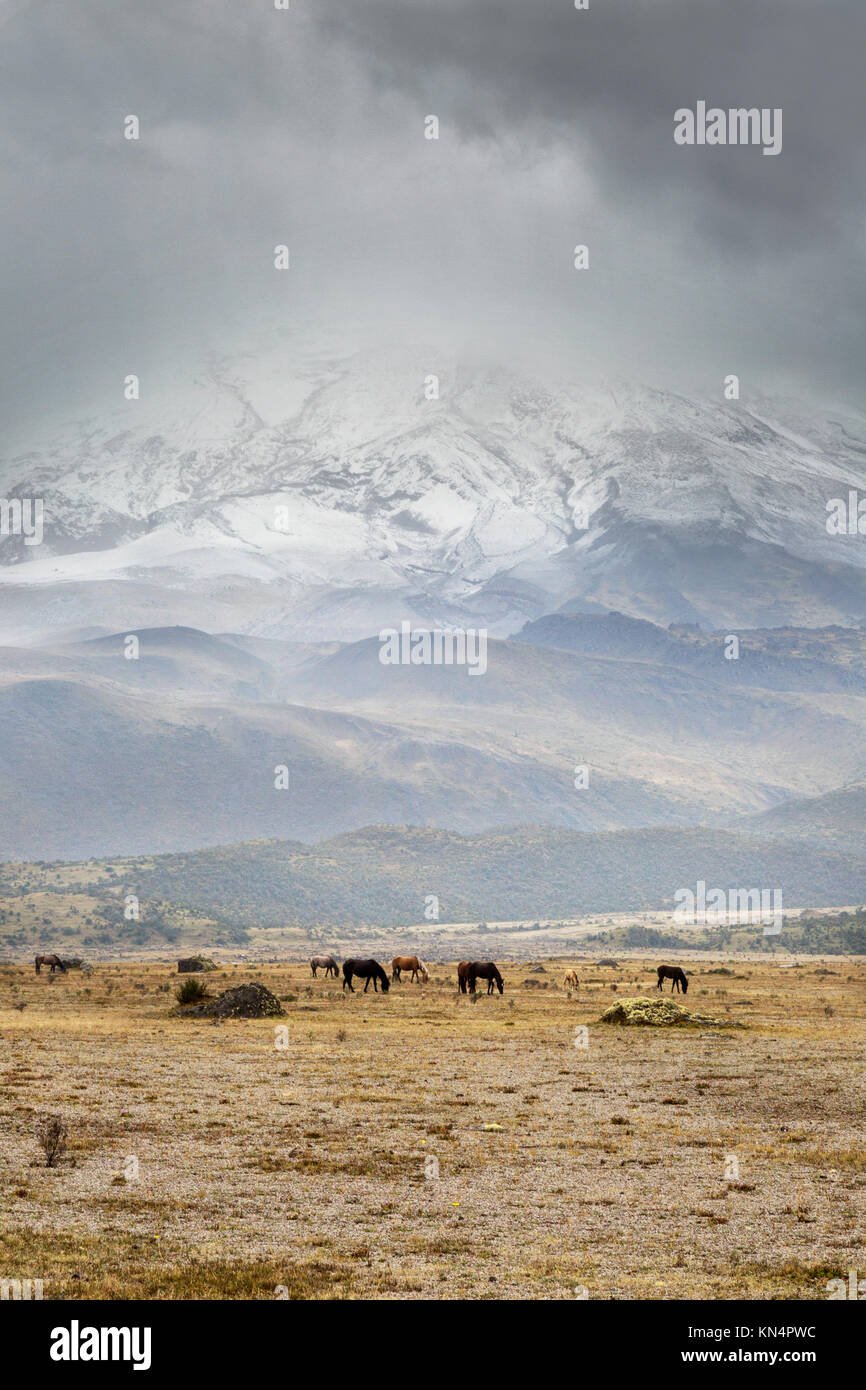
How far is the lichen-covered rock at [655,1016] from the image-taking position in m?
50.7

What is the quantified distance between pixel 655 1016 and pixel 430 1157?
28.7 meters

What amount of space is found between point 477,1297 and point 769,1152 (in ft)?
37.6

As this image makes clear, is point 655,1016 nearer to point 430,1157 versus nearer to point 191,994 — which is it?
point 191,994

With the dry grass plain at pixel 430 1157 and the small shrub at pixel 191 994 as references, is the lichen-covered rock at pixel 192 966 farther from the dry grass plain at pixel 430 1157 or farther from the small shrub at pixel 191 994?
the dry grass plain at pixel 430 1157

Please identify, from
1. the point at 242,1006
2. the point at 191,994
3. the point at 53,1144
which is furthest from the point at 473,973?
the point at 53,1144

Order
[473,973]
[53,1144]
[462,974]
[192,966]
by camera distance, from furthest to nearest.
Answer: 1. [192,966]
2. [473,973]
3. [462,974]
4. [53,1144]

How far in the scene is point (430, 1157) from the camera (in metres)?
23.6

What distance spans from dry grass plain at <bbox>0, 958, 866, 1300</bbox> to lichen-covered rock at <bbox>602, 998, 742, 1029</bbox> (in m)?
2.87

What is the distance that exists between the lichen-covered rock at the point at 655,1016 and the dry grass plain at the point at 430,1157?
2.87 metres

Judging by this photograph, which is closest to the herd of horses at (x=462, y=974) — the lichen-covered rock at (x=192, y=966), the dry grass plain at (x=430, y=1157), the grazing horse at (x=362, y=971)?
the grazing horse at (x=362, y=971)

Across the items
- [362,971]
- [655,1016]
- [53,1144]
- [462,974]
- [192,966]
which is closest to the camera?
[53,1144]

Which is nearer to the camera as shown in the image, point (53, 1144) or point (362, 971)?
point (53, 1144)

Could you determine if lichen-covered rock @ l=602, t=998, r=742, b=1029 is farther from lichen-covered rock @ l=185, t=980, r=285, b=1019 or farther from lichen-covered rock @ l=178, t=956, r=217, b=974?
lichen-covered rock @ l=178, t=956, r=217, b=974

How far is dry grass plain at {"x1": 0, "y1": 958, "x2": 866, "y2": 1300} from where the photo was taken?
53.8 feet
